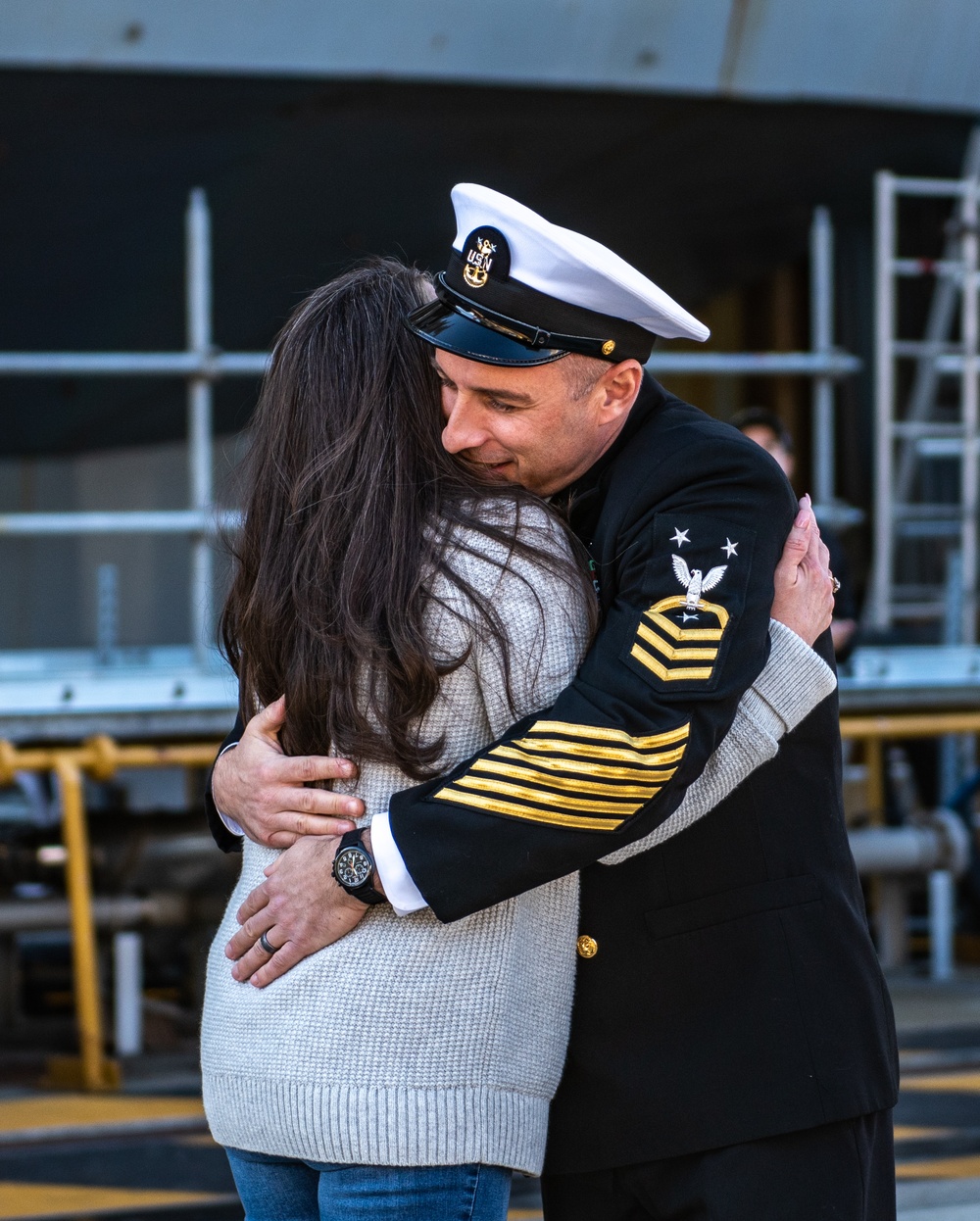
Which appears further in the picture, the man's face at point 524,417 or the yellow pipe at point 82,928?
the yellow pipe at point 82,928

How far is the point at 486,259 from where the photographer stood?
55.1 inches

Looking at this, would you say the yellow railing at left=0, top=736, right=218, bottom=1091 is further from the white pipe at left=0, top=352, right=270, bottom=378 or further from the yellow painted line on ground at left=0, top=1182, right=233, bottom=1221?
the white pipe at left=0, top=352, right=270, bottom=378

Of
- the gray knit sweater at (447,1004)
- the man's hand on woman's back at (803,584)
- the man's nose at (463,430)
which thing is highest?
the man's nose at (463,430)

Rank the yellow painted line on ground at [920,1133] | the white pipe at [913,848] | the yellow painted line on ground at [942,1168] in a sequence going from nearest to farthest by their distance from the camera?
the yellow painted line on ground at [942,1168] → the yellow painted line on ground at [920,1133] → the white pipe at [913,848]

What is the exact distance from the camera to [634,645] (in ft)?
4.21

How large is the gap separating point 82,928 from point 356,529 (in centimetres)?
281

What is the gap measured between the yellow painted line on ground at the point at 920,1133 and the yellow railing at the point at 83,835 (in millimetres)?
525

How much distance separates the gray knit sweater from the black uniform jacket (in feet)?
0.14

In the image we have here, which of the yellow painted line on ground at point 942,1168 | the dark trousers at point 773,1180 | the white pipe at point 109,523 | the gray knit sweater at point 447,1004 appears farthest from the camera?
the white pipe at point 109,523

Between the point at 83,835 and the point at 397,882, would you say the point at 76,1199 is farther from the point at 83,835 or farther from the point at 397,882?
the point at 397,882

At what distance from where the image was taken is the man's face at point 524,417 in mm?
1354

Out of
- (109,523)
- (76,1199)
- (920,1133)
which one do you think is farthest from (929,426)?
(76,1199)

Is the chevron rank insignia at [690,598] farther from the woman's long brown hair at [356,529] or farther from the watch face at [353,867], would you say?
the watch face at [353,867]

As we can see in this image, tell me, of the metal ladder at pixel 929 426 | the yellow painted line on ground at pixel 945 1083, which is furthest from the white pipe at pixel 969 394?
the yellow painted line on ground at pixel 945 1083
